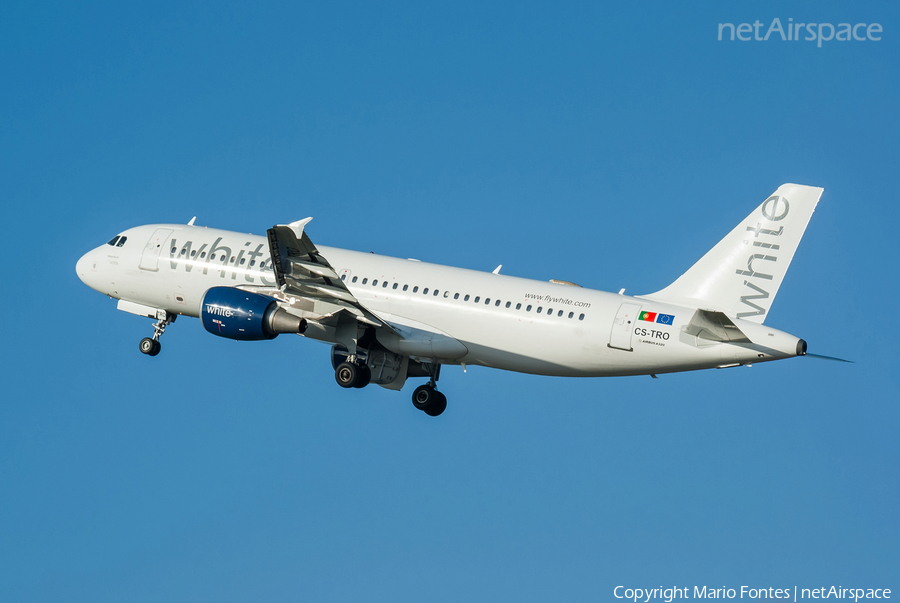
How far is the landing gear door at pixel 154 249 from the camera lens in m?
41.1

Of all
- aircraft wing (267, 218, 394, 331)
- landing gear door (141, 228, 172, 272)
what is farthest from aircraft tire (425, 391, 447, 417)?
landing gear door (141, 228, 172, 272)

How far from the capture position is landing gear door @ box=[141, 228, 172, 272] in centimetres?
4112

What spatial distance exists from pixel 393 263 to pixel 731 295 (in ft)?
36.8

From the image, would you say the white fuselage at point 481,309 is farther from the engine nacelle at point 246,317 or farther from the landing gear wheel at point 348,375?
the engine nacelle at point 246,317

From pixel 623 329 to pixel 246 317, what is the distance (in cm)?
1157

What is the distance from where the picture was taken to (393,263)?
125ft

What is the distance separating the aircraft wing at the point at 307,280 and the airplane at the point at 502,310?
1.8 inches

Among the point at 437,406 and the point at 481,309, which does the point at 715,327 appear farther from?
the point at 437,406

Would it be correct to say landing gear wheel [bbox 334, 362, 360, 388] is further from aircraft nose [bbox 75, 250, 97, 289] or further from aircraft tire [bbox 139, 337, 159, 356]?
aircraft nose [bbox 75, 250, 97, 289]

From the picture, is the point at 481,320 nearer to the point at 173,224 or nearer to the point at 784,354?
the point at 784,354

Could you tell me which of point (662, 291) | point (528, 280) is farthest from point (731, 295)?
point (528, 280)

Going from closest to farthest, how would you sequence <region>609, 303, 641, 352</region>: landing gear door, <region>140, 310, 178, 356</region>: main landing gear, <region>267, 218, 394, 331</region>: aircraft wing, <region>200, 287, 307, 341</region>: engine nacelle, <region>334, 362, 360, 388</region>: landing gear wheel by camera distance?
<region>267, 218, 394, 331</region>: aircraft wing, <region>609, 303, 641, 352</region>: landing gear door, <region>200, 287, 307, 341</region>: engine nacelle, <region>334, 362, 360, 388</region>: landing gear wheel, <region>140, 310, 178, 356</region>: main landing gear

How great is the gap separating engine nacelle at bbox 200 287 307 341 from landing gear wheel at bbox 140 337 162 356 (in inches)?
287

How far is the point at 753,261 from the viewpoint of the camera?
34281mm
